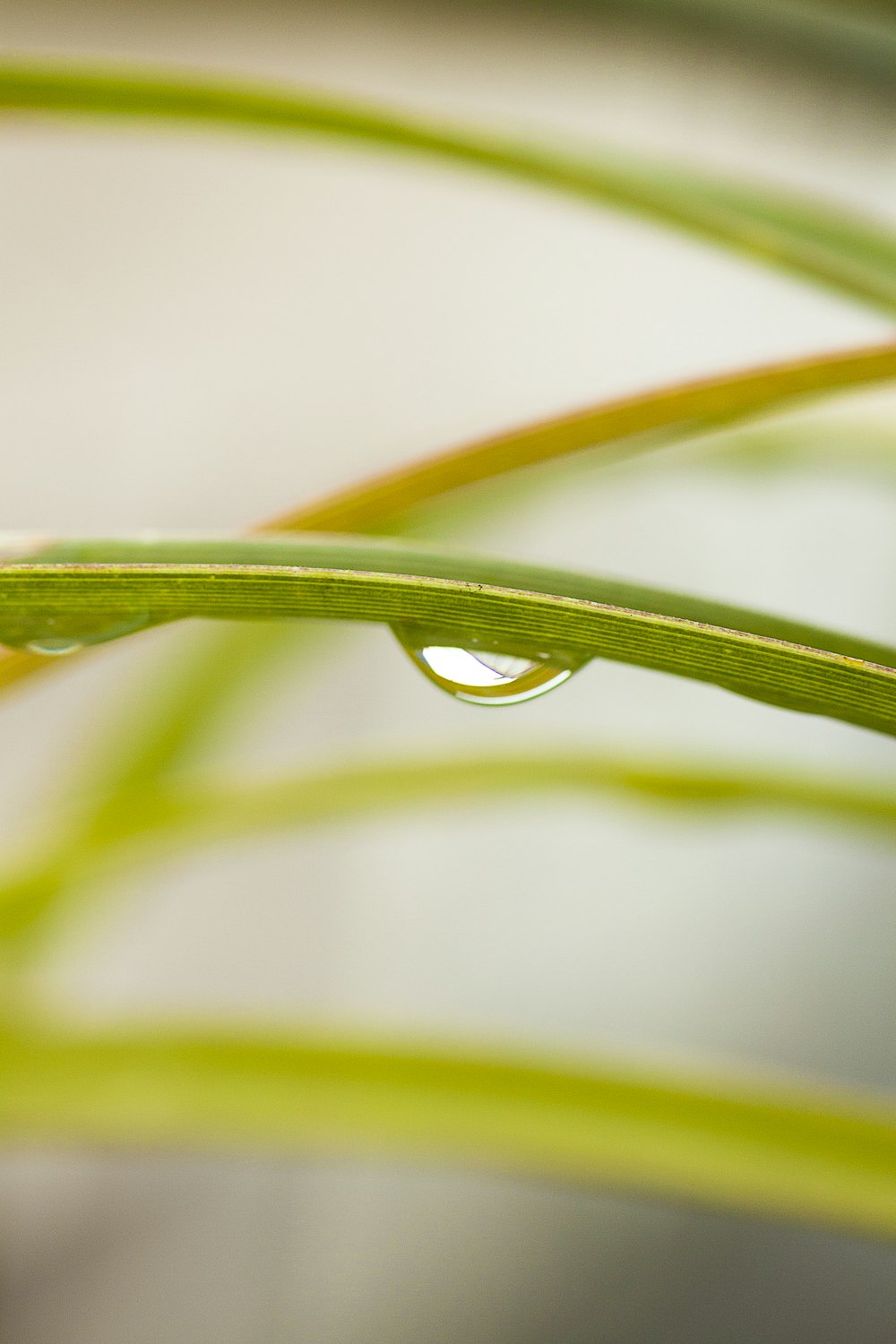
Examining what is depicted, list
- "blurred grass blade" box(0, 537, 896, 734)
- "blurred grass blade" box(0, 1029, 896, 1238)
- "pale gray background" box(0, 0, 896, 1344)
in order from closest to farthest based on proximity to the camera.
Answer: "blurred grass blade" box(0, 537, 896, 734)
"blurred grass blade" box(0, 1029, 896, 1238)
"pale gray background" box(0, 0, 896, 1344)

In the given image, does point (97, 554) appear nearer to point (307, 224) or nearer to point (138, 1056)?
point (138, 1056)

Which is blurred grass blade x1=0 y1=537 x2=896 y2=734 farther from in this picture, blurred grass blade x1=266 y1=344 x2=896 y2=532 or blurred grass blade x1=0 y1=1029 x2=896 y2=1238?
blurred grass blade x1=0 y1=1029 x2=896 y2=1238

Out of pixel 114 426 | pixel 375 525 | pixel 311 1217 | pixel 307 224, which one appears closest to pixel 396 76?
pixel 307 224

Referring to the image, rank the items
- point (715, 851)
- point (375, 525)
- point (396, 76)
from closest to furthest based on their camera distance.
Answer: point (375, 525)
point (396, 76)
point (715, 851)

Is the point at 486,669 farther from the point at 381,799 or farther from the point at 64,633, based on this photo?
the point at 381,799

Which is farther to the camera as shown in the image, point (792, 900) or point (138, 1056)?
point (792, 900)

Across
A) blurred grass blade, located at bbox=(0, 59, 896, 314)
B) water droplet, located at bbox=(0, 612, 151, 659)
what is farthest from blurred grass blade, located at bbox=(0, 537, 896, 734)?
blurred grass blade, located at bbox=(0, 59, 896, 314)
